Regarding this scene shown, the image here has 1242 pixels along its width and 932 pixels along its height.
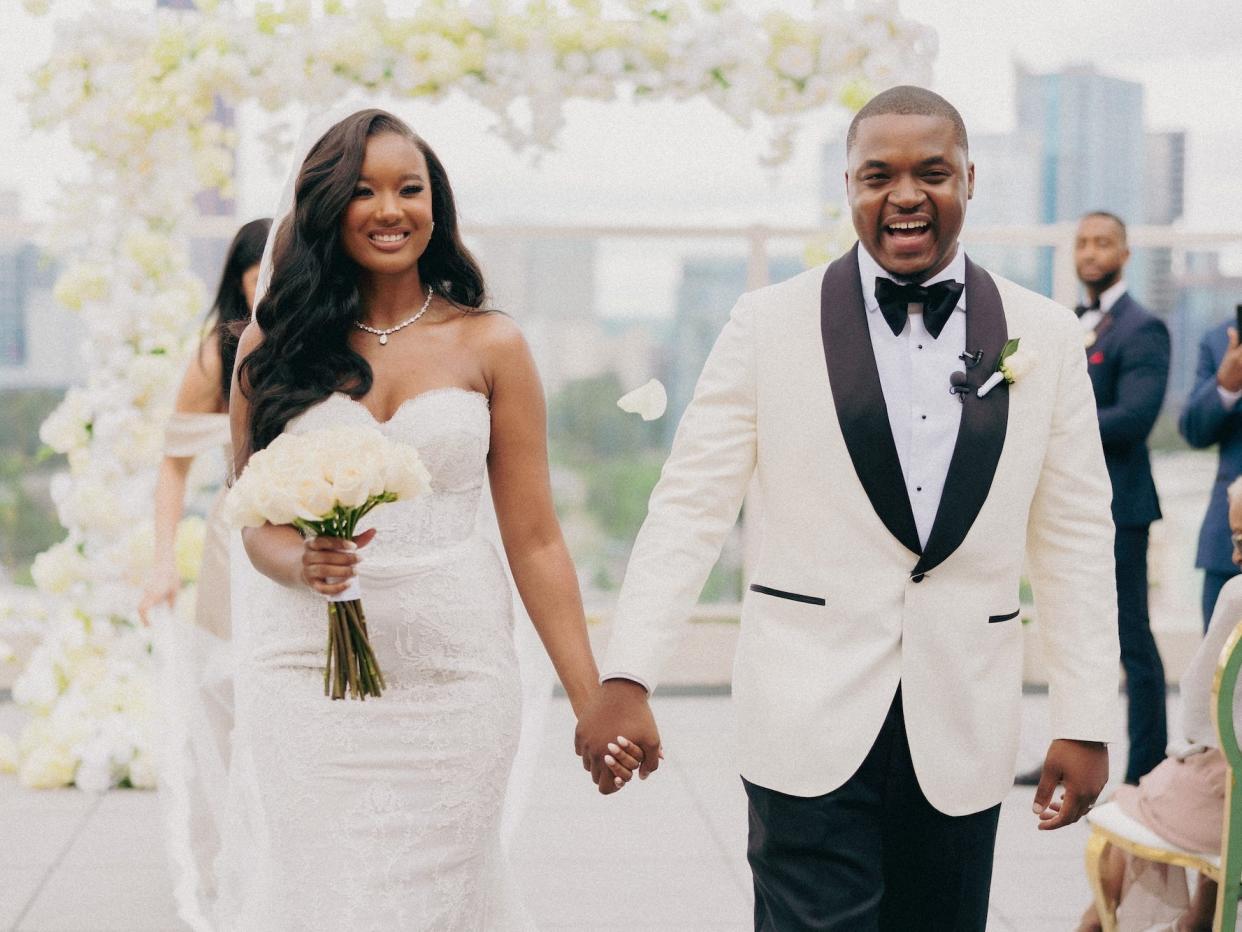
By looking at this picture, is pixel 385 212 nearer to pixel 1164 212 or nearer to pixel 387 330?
pixel 387 330

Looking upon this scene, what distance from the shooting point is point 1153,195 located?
9094 millimetres

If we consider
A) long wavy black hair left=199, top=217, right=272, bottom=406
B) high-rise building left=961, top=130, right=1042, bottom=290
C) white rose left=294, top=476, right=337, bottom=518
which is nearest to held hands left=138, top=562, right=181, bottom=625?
long wavy black hair left=199, top=217, right=272, bottom=406

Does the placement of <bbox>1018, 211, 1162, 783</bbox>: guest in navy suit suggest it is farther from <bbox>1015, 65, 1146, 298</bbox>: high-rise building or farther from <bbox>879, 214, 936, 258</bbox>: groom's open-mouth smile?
<bbox>879, 214, 936, 258</bbox>: groom's open-mouth smile

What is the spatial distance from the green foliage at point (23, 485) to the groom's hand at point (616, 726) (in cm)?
624

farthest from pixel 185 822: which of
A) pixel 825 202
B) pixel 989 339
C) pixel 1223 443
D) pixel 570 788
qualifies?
pixel 825 202

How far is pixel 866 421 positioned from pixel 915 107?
542 mm

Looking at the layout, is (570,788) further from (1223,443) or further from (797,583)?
(797,583)

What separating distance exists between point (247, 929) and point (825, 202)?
18.2ft

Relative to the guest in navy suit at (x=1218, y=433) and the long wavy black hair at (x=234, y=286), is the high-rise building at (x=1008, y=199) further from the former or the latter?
the long wavy black hair at (x=234, y=286)

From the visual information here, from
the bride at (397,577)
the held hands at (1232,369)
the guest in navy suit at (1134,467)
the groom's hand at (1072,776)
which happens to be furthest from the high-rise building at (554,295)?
the groom's hand at (1072,776)

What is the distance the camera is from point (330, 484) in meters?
2.76

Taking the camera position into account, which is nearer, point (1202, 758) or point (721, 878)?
point (1202, 758)

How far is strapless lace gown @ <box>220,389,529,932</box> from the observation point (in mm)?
3145

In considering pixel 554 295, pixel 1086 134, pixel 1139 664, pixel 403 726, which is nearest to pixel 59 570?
pixel 554 295
